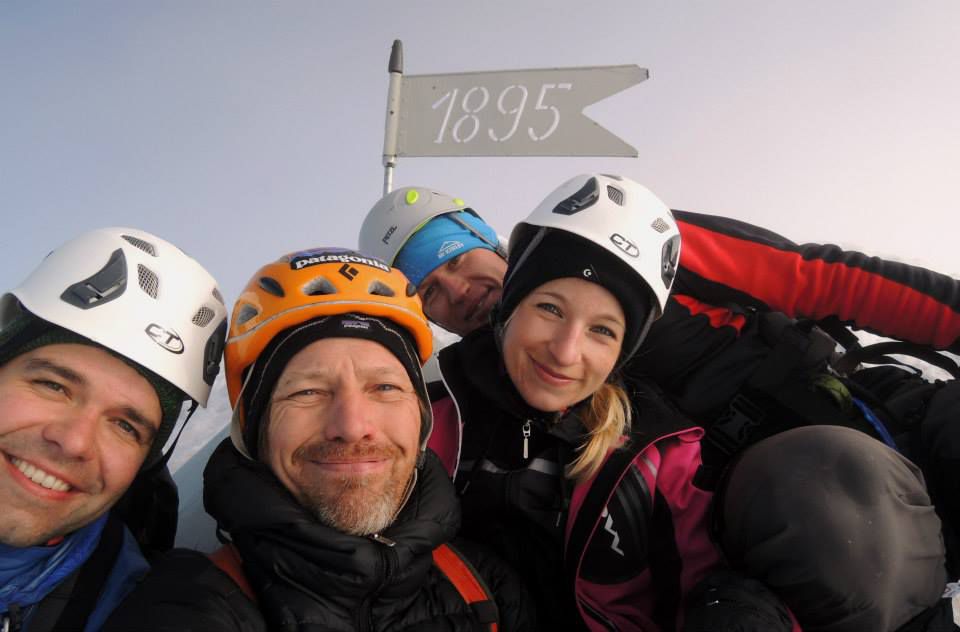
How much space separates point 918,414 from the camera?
273cm

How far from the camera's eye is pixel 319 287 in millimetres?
2566

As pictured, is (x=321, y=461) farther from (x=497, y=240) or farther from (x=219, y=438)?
(x=497, y=240)

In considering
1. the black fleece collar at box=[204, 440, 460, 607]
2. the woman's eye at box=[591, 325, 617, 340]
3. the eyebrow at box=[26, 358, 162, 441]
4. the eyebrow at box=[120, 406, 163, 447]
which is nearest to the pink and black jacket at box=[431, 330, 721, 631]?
the woman's eye at box=[591, 325, 617, 340]

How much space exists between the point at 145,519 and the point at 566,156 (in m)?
3.73

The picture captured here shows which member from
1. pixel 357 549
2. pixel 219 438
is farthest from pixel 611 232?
pixel 219 438

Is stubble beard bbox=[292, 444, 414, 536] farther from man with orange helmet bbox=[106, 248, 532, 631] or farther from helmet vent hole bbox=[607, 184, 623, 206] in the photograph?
helmet vent hole bbox=[607, 184, 623, 206]

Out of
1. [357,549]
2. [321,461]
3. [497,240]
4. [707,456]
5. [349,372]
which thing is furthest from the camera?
[497,240]

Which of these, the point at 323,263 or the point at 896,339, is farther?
the point at 896,339

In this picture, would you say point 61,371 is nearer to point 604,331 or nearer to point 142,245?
point 142,245

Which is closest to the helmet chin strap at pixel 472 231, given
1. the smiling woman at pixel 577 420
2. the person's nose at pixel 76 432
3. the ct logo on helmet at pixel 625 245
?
the smiling woman at pixel 577 420

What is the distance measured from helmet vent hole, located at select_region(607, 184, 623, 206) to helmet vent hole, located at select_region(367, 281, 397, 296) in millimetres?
1367

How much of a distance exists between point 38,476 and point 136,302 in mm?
776

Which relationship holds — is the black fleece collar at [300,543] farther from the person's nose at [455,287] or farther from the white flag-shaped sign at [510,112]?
the white flag-shaped sign at [510,112]

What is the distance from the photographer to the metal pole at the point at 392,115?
480cm
